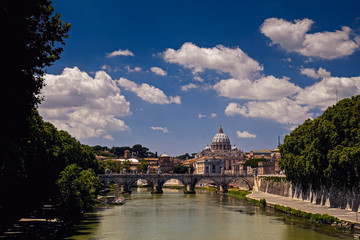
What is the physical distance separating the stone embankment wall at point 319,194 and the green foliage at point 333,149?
126 cm

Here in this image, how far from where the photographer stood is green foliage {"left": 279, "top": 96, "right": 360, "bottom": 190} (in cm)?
3859

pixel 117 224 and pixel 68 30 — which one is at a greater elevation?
pixel 68 30

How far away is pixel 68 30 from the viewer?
61.0 feet

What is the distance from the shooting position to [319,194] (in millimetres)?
52031

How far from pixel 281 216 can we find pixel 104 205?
88.1 ft

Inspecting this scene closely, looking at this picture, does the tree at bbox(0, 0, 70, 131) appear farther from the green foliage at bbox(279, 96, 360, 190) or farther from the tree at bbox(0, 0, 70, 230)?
the green foliage at bbox(279, 96, 360, 190)

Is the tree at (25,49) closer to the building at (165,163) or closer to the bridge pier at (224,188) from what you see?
the bridge pier at (224,188)

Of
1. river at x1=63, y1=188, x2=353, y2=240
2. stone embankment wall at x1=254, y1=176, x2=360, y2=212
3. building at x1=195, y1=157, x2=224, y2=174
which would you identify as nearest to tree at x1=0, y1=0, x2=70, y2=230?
river at x1=63, y1=188, x2=353, y2=240

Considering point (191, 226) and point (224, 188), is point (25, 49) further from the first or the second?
point (224, 188)

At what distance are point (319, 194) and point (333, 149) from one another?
39.9 feet

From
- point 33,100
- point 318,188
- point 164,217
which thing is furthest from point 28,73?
point 318,188

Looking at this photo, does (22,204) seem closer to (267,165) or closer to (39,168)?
(39,168)

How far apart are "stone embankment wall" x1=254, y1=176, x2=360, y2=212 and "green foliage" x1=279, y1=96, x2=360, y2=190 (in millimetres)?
1257

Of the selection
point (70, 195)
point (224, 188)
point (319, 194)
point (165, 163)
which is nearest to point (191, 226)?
point (70, 195)
